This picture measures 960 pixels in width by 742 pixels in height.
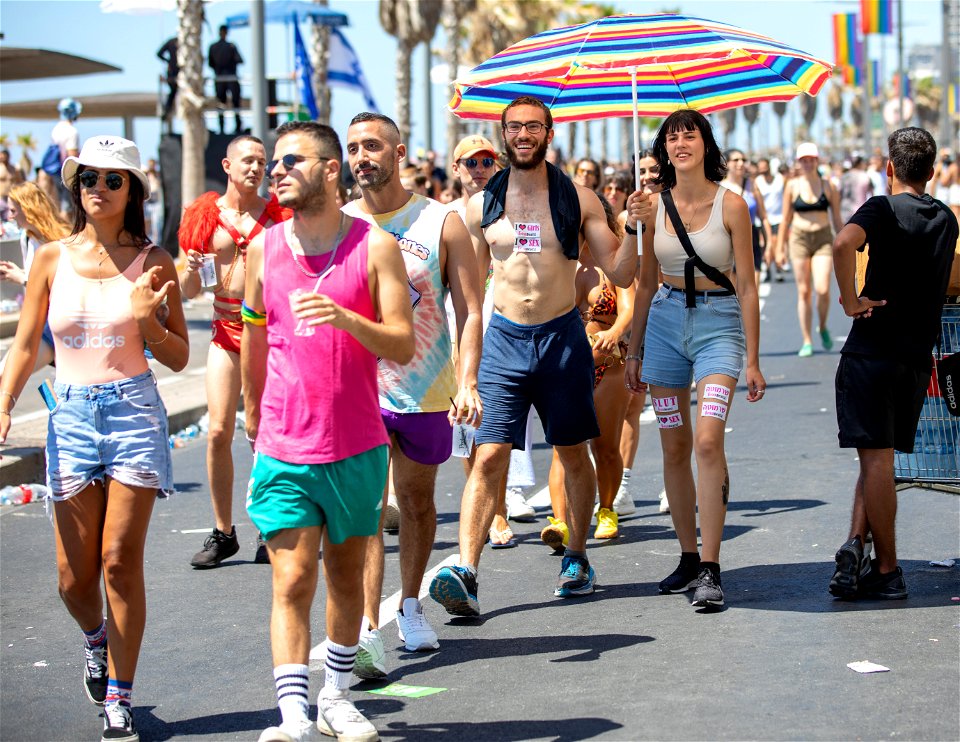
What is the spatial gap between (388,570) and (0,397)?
9.41 ft

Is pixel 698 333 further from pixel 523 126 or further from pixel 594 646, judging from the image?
pixel 594 646

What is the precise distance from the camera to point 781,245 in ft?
51.2

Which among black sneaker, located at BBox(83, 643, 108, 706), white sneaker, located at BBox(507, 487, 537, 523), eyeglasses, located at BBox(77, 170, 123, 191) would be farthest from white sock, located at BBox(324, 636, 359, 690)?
white sneaker, located at BBox(507, 487, 537, 523)

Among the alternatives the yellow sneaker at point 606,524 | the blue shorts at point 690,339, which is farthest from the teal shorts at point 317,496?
the yellow sneaker at point 606,524

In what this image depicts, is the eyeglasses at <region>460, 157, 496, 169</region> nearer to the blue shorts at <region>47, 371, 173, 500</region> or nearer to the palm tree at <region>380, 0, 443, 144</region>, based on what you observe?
the blue shorts at <region>47, 371, 173, 500</region>

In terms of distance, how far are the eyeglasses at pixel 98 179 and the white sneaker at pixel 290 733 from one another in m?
2.02

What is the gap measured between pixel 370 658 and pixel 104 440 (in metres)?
1.27

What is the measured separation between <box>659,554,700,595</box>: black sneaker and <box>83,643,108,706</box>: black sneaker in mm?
2613

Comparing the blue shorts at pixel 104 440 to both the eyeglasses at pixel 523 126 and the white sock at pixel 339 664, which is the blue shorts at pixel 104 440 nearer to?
the white sock at pixel 339 664

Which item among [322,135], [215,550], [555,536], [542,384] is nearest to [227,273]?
[215,550]

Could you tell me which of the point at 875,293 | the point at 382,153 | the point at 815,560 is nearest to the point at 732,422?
the point at 815,560

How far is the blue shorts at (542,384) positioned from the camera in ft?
21.8

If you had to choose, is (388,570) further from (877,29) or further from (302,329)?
(877,29)

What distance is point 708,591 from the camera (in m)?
6.45
